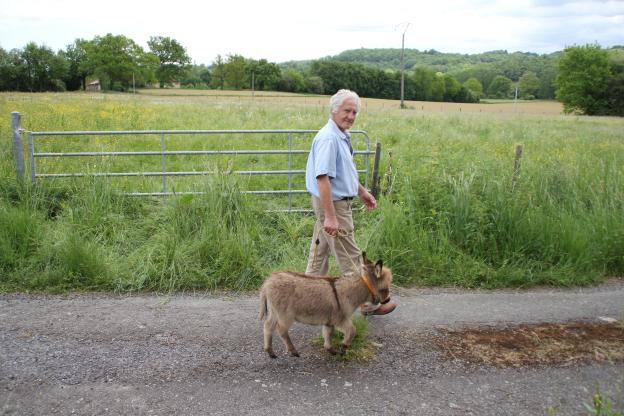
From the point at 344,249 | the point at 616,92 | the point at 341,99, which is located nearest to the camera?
the point at 341,99

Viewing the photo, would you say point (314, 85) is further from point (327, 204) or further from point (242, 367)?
point (242, 367)

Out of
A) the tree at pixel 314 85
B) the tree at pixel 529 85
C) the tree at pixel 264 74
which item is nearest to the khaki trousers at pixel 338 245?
the tree at pixel 314 85

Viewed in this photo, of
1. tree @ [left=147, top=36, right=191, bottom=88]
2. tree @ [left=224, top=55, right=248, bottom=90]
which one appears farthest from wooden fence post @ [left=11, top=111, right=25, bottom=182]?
tree @ [left=147, top=36, right=191, bottom=88]

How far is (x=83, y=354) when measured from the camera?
13.3ft

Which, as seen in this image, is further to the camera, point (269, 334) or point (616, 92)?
point (616, 92)

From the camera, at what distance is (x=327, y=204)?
414 centimetres

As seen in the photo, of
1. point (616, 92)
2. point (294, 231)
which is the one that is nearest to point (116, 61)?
point (616, 92)

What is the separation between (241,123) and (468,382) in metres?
15.2

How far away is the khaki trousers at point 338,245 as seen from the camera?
14.8 ft

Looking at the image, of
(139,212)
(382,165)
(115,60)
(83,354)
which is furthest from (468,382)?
(115,60)

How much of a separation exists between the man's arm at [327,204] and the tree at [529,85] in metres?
81.9

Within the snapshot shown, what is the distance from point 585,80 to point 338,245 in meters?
73.9

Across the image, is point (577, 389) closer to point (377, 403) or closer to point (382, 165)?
point (377, 403)

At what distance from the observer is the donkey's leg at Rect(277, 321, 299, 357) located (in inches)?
155
